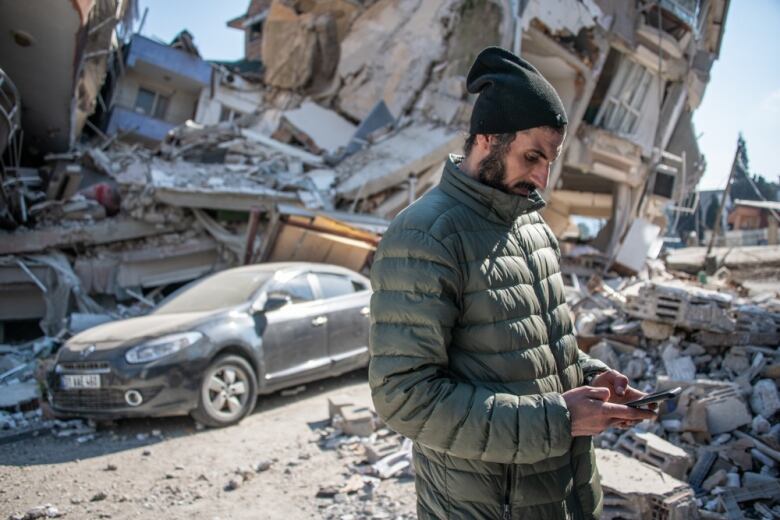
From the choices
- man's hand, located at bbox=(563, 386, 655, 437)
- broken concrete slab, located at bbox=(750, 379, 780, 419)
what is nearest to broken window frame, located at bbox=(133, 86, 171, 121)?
broken concrete slab, located at bbox=(750, 379, 780, 419)

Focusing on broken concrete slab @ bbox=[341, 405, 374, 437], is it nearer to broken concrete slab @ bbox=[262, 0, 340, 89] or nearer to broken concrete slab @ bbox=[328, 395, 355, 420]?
broken concrete slab @ bbox=[328, 395, 355, 420]

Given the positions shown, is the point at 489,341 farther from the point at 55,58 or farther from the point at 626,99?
the point at 626,99

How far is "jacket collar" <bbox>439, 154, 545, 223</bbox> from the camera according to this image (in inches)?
66.9

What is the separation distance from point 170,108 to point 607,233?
19833mm

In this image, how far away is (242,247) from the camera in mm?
10656

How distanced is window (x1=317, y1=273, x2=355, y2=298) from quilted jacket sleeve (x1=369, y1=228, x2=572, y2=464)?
17.3ft

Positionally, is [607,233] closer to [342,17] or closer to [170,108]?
[342,17]

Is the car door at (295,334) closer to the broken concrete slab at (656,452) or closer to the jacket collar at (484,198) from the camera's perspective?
the broken concrete slab at (656,452)

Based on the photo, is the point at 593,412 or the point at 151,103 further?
the point at 151,103

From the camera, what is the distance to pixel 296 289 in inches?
255

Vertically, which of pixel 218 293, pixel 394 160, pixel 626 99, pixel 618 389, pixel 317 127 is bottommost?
pixel 218 293

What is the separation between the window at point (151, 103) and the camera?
79.5 ft

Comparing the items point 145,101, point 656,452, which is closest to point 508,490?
point 656,452

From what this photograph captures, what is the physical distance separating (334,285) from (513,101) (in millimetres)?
5510
